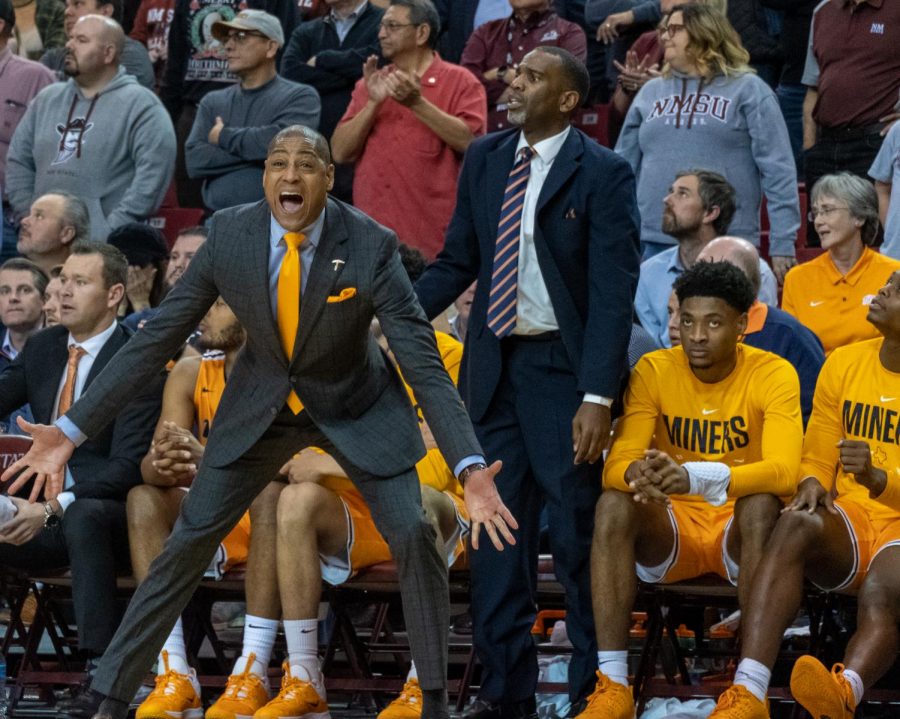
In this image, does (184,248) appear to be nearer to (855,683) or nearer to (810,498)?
(810,498)

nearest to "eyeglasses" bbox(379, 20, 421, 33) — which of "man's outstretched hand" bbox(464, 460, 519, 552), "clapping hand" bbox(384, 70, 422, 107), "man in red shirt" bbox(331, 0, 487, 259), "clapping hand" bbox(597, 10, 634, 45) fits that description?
"man in red shirt" bbox(331, 0, 487, 259)

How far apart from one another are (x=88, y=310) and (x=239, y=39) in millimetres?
2699

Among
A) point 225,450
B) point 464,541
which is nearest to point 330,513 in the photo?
point 464,541

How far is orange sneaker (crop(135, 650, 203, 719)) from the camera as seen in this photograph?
17.5ft

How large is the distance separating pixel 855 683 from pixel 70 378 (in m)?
3.28

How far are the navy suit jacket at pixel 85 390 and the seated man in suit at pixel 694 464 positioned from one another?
1.77 meters

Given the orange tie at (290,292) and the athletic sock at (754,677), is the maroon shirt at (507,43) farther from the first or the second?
the athletic sock at (754,677)

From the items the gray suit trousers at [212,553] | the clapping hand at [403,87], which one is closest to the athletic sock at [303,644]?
the gray suit trousers at [212,553]

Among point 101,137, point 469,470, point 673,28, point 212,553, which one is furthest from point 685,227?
point 101,137

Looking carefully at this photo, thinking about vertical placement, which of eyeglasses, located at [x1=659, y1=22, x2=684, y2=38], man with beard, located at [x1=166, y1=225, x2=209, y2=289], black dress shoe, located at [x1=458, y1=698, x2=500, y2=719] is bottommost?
black dress shoe, located at [x1=458, y1=698, x2=500, y2=719]

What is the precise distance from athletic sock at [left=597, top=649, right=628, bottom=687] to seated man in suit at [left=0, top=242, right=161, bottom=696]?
1785mm

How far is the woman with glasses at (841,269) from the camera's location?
725 cm

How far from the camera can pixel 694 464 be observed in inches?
203

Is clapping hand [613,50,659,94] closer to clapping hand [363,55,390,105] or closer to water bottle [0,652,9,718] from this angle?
clapping hand [363,55,390,105]
